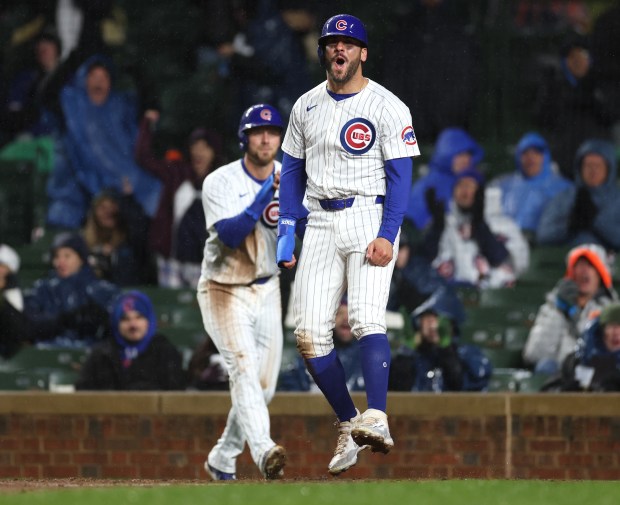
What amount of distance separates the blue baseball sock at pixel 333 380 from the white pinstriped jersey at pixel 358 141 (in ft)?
2.47

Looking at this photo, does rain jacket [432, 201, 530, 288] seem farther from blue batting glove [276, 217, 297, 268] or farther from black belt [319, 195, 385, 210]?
black belt [319, 195, 385, 210]

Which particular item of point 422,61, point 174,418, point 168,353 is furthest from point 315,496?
point 422,61

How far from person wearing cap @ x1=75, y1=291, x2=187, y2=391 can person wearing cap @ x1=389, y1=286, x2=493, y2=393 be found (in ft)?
5.18

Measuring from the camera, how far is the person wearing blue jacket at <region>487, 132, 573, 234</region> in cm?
1223

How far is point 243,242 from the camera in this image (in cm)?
873

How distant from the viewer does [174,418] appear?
34.3ft

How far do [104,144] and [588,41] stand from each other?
13.0ft

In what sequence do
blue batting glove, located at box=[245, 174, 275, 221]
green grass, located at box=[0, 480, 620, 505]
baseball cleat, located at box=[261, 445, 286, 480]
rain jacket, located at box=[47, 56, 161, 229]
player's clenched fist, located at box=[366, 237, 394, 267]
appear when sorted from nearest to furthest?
green grass, located at box=[0, 480, 620, 505], player's clenched fist, located at box=[366, 237, 394, 267], baseball cleat, located at box=[261, 445, 286, 480], blue batting glove, located at box=[245, 174, 275, 221], rain jacket, located at box=[47, 56, 161, 229]

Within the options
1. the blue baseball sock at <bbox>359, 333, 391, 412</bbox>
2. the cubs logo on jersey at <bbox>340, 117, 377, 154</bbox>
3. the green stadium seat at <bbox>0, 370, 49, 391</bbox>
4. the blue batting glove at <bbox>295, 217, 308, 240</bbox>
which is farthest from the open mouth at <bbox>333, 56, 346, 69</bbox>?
the green stadium seat at <bbox>0, 370, 49, 391</bbox>

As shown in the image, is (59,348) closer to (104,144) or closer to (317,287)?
(104,144)

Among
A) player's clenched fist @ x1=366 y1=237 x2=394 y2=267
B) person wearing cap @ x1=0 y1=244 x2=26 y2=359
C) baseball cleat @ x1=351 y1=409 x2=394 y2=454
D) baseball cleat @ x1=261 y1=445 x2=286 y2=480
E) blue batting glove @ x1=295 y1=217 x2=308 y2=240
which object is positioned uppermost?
blue batting glove @ x1=295 y1=217 x2=308 y2=240

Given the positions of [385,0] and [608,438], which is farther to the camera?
[385,0]

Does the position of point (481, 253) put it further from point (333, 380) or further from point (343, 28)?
point (343, 28)

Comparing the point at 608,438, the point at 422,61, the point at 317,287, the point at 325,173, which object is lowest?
the point at 608,438
